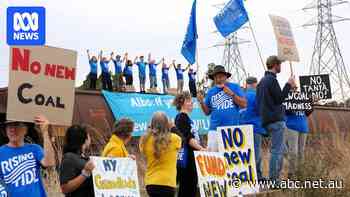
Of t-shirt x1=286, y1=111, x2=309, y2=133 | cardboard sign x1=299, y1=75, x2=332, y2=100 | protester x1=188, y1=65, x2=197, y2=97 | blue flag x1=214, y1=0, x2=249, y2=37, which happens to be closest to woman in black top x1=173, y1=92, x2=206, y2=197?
t-shirt x1=286, y1=111, x2=309, y2=133

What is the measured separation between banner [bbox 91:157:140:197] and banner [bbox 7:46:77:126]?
2.92 ft

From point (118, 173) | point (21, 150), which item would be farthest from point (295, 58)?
point (21, 150)

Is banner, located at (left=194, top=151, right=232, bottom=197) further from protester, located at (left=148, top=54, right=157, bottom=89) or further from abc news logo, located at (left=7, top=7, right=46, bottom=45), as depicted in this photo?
protester, located at (left=148, top=54, right=157, bottom=89)

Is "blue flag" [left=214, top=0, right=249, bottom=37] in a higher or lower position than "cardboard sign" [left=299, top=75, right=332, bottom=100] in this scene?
higher

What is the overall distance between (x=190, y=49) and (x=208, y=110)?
3.29 m

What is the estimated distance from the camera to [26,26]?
26.6 ft

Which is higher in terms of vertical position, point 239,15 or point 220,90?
point 239,15

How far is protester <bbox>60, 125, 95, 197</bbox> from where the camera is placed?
206 inches

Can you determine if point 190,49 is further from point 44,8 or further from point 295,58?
point 44,8

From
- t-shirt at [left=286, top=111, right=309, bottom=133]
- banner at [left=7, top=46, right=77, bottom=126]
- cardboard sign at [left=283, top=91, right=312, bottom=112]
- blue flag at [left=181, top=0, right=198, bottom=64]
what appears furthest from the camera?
blue flag at [left=181, top=0, right=198, bottom=64]

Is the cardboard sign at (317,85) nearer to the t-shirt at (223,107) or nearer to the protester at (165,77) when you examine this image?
the protester at (165,77)

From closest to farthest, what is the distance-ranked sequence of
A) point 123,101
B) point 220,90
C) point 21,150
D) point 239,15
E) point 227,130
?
1. point 21,150
2. point 227,130
3. point 220,90
4. point 239,15
5. point 123,101

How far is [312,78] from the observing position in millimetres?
17484

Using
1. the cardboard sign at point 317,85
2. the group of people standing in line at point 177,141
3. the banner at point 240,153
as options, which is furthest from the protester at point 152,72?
the banner at point 240,153
